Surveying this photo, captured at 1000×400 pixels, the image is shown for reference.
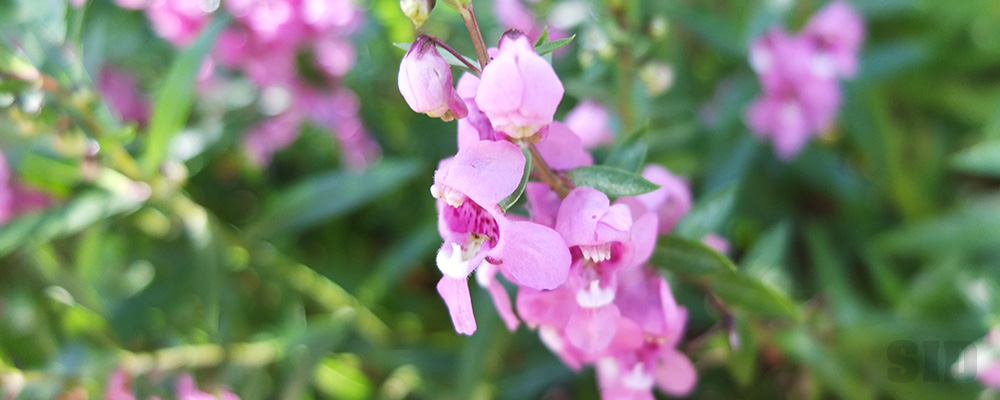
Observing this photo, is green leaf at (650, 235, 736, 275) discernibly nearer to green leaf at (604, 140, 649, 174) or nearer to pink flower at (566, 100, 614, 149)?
green leaf at (604, 140, 649, 174)

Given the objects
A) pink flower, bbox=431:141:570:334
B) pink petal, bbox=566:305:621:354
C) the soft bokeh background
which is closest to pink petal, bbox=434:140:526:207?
pink flower, bbox=431:141:570:334

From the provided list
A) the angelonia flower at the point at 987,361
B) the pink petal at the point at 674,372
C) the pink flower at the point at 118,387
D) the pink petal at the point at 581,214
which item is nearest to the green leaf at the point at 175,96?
the pink flower at the point at 118,387

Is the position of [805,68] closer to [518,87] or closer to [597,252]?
[597,252]

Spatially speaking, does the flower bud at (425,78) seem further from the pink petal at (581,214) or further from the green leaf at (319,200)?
the green leaf at (319,200)

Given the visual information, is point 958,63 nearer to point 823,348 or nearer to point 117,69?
point 823,348

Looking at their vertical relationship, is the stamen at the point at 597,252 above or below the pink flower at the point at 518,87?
below

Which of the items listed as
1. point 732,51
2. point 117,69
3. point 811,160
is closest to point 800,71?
point 732,51

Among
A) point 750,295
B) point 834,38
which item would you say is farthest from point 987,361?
point 834,38
